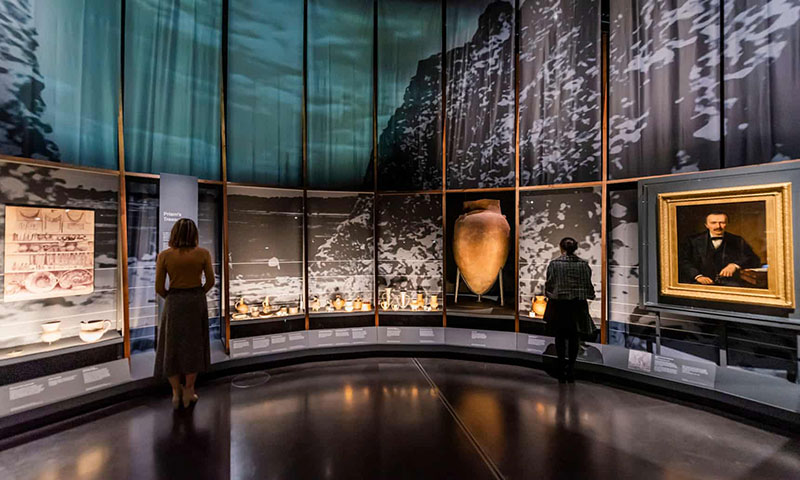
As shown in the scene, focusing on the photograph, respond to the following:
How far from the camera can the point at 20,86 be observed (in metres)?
2.88

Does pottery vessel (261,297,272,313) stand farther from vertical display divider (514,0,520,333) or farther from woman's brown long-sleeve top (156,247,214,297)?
vertical display divider (514,0,520,333)

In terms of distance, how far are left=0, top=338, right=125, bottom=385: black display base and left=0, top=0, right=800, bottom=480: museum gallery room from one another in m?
Answer: 0.01

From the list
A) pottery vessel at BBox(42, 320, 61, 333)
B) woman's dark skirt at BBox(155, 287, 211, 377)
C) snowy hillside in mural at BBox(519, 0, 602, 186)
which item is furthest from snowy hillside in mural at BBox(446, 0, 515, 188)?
pottery vessel at BBox(42, 320, 61, 333)

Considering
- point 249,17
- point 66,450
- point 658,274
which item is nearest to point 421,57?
point 249,17

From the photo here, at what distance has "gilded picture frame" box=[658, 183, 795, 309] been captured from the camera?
2.68 meters

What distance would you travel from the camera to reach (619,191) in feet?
12.3

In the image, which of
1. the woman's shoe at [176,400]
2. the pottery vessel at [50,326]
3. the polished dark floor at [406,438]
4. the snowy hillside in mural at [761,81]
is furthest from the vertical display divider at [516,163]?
the pottery vessel at [50,326]

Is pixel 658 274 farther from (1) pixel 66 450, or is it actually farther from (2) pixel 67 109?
(2) pixel 67 109

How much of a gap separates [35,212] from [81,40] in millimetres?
1507

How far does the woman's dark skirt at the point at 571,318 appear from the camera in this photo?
3438 mm

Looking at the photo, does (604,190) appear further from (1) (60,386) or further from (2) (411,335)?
(1) (60,386)

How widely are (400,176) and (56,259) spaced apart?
3.41 meters

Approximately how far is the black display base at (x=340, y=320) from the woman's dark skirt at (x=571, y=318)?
215 centimetres

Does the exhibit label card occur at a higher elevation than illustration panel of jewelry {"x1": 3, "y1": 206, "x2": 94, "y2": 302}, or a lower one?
lower
